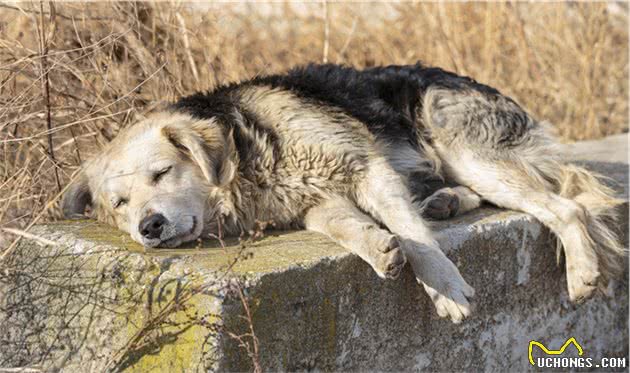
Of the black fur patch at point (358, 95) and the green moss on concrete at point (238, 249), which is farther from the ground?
the black fur patch at point (358, 95)

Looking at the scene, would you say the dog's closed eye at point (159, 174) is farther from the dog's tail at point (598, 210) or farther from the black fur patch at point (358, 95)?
the dog's tail at point (598, 210)

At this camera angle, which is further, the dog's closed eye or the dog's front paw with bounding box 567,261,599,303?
the dog's front paw with bounding box 567,261,599,303

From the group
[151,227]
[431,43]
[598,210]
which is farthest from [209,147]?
[431,43]

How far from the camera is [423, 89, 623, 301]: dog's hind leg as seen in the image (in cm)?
455

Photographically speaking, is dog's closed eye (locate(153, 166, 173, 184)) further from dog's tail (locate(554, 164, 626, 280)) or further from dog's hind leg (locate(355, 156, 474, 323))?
dog's tail (locate(554, 164, 626, 280))

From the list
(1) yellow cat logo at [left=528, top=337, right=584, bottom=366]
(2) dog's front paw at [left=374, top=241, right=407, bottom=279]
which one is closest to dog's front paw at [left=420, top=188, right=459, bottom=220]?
(1) yellow cat logo at [left=528, top=337, right=584, bottom=366]

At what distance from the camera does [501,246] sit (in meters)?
4.36

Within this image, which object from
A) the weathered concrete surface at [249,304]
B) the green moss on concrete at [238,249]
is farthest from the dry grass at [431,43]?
the weathered concrete surface at [249,304]

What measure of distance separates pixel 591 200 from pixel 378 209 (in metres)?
1.48

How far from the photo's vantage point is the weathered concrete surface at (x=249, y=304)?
3.21 metres

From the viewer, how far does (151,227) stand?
12.0 ft

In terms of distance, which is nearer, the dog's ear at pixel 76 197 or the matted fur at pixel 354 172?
the matted fur at pixel 354 172

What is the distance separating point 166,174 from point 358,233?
3.32ft

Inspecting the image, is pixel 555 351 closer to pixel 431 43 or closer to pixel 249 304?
pixel 249 304
